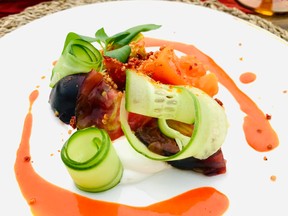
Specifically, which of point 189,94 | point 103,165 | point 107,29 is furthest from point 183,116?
point 107,29

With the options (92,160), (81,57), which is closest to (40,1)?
(81,57)

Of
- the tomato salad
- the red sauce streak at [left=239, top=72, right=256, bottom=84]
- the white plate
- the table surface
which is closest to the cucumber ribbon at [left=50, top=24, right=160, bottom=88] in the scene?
the tomato salad

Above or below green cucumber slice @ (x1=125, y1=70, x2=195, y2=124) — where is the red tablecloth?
below

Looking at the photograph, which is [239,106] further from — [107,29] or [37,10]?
[37,10]

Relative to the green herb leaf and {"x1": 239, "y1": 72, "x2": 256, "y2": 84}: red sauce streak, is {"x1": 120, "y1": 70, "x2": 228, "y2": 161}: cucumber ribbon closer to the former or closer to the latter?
the green herb leaf

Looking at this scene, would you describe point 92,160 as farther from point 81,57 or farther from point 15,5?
point 15,5

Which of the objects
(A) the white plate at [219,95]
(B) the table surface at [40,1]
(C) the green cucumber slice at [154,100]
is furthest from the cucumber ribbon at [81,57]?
(B) the table surface at [40,1]

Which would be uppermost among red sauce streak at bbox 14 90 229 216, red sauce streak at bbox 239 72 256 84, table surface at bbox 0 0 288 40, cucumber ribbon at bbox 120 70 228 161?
cucumber ribbon at bbox 120 70 228 161
